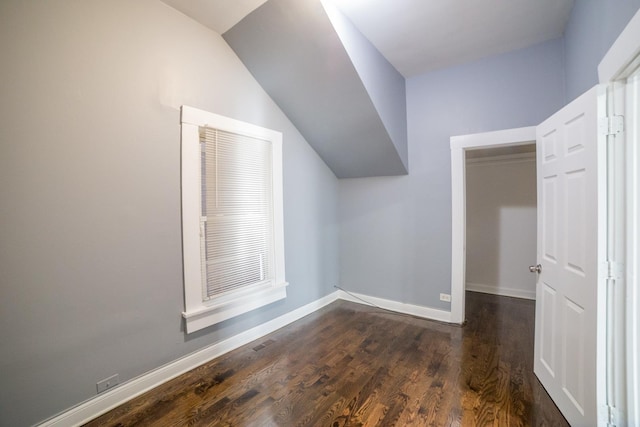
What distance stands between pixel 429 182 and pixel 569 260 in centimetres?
171

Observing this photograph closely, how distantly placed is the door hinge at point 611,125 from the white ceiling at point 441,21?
4.33ft

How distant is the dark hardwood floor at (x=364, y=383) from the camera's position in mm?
1806

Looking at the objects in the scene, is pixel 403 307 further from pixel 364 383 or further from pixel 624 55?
pixel 624 55

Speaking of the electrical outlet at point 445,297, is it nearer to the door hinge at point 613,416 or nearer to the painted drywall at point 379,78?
the painted drywall at point 379,78

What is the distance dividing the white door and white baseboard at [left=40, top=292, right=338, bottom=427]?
243 cm

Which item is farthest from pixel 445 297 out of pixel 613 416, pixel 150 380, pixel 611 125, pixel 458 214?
pixel 150 380

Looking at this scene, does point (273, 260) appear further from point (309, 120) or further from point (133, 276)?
point (309, 120)

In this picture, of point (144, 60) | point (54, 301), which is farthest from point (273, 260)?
point (144, 60)

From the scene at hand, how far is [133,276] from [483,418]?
2.54 meters

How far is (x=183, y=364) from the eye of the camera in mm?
2287

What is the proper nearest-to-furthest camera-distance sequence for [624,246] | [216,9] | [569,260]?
[624,246] → [569,260] → [216,9]

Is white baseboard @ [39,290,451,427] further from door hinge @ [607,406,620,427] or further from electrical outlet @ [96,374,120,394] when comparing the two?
door hinge @ [607,406,620,427]

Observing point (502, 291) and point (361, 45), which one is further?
point (502, 291)

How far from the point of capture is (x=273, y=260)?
3051 mm
